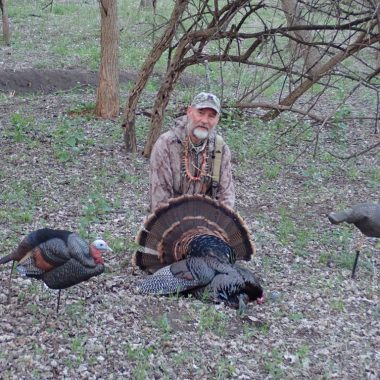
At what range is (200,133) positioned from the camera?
→ 6.09 metres

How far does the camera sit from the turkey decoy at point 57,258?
461 centimetres

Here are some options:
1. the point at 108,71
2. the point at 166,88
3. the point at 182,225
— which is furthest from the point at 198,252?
the point at 108,71

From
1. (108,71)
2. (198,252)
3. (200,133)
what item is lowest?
(198,252)

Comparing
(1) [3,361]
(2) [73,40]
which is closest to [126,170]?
(1) [3,361]

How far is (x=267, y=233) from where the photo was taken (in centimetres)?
753

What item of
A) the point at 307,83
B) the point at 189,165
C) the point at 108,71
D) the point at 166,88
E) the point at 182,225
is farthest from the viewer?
the point at 108,71

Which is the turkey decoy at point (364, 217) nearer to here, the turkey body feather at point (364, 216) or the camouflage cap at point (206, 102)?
the turkey body feather at point (364, 216)

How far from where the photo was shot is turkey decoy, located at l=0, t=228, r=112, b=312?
15.1 feet

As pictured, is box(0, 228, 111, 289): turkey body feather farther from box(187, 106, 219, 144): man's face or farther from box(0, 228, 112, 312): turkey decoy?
box(187, 106, 219, 144): man's face

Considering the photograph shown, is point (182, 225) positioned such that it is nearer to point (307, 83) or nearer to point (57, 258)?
point (57, 258)

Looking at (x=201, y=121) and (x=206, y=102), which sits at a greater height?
(x=206, y=102)

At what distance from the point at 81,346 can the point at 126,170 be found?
15.0ft

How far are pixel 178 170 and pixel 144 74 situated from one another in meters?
3.31

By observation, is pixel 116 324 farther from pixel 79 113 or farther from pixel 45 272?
pixel 79 113
